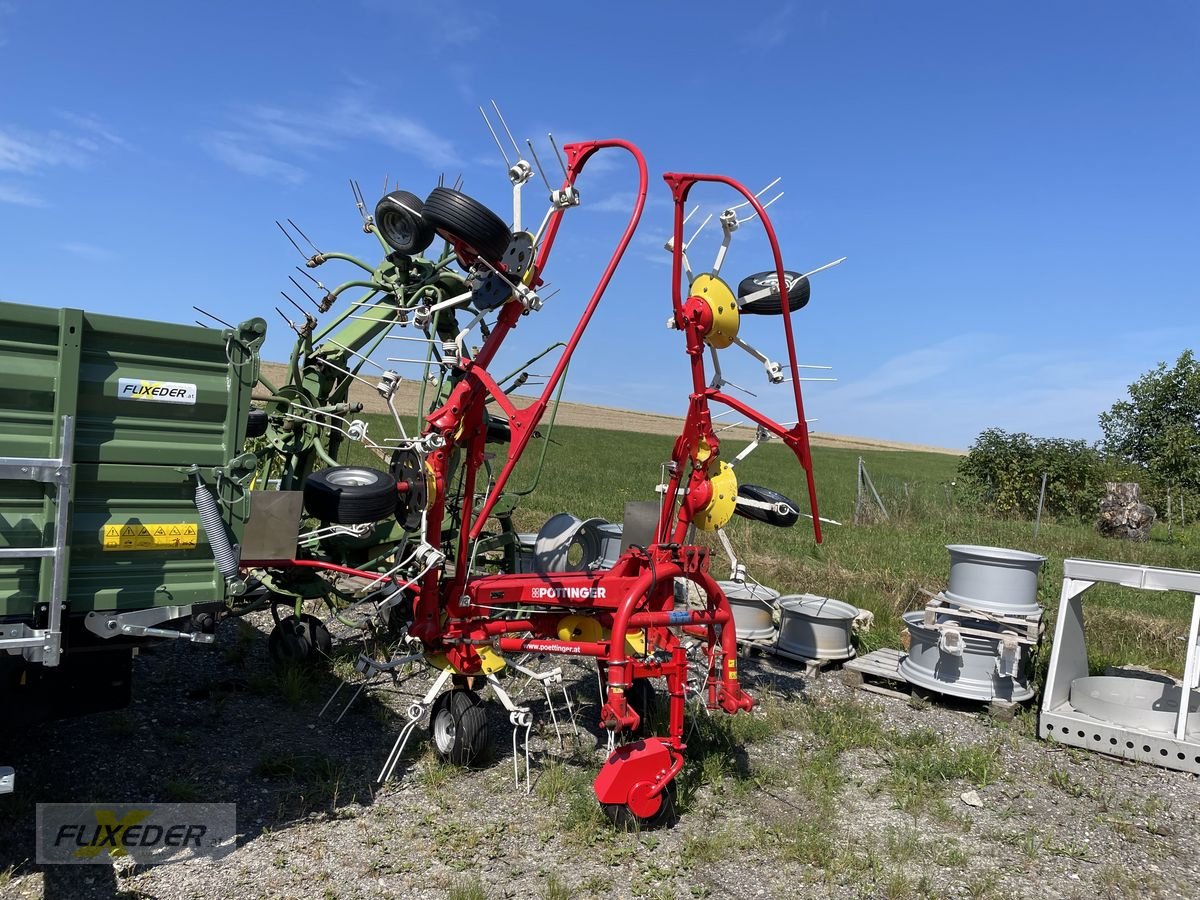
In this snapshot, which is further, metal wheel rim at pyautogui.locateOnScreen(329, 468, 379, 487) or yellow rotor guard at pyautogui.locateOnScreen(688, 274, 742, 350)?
→ yellow rotor guard at pyautogui.locateOnScreen(688, 274, 742, 350)

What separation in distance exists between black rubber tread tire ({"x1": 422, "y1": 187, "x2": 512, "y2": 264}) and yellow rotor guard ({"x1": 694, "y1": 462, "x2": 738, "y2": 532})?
6.94ft

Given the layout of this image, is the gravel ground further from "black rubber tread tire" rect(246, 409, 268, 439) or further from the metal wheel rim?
"black rubber tread tire" rect(246, 409, 268, 439)

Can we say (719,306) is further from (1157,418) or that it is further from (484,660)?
(1157,418)

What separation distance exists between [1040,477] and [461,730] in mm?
19596

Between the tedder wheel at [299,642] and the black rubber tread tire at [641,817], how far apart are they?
3382mm

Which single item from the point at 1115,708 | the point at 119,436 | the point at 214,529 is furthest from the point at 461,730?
the point at 1115,708

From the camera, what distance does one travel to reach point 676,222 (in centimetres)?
566

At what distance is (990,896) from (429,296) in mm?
5421

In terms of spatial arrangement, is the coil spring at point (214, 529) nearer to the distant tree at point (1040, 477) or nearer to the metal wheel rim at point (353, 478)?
the metal wheel rim at point (353, 478)

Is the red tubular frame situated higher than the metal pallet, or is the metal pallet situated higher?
the red tubular frame

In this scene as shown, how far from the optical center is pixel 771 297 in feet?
18.7

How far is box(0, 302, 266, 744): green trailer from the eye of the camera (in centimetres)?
376

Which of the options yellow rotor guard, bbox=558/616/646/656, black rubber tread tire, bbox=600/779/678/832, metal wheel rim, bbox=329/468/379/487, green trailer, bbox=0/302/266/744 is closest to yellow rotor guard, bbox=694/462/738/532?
yellow rotor guard, bbox=558/616/646/656

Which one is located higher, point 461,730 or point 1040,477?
point 1040,477
